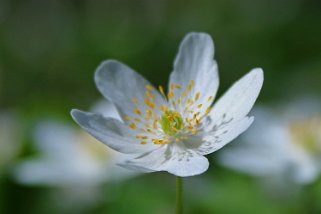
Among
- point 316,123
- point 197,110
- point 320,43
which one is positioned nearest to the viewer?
point 197,110

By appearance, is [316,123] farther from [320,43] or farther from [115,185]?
[320,43]

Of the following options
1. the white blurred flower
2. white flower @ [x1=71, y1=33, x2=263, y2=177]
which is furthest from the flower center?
the white blurred flower

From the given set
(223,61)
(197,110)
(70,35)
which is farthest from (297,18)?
(197,110)

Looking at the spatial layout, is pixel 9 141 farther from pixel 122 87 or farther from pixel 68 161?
pixel 122 87

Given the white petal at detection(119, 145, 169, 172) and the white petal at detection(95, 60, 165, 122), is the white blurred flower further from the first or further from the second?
the white petal at detection(119, 145, 169, 172)

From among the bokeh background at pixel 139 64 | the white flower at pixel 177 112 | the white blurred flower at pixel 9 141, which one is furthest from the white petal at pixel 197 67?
the white blurred flower at pixel 9 141

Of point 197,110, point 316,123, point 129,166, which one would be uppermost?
point 316,123

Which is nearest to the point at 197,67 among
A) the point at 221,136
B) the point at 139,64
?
the point at 221,136
